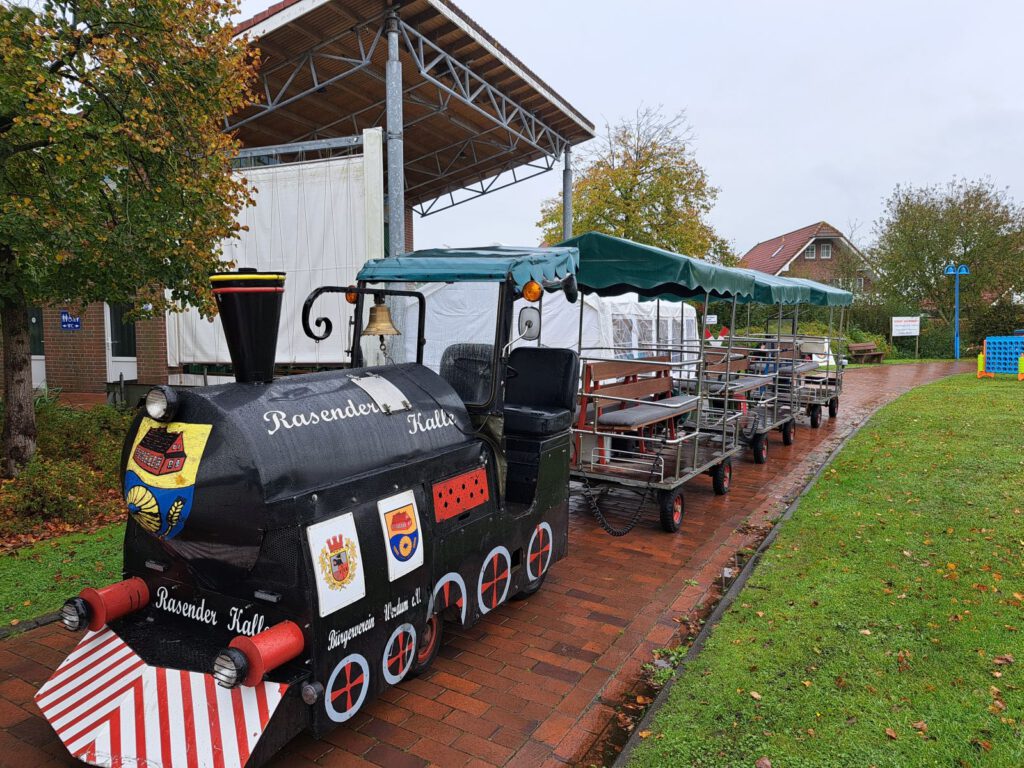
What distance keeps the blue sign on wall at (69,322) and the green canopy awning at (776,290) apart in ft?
38.7

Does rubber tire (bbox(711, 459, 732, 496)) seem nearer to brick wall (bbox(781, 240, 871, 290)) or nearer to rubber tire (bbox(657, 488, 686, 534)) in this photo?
rubber tire (bbox(657, 488, 686, 534))

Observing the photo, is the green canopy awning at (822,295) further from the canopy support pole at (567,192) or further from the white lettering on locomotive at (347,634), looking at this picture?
the white lettering on locomotive at (347,634)

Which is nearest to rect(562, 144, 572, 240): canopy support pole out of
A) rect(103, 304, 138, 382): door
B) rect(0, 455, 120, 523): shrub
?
rect(103, 304, 138, 382): door

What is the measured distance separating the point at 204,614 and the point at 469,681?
1.49 m

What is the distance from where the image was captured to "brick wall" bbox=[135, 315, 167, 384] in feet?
43.6

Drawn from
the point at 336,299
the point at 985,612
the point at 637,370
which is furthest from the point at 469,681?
the point at 336,299

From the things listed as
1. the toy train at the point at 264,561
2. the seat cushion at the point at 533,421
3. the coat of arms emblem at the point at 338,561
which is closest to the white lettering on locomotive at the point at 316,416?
the toy train at the point at 264,561

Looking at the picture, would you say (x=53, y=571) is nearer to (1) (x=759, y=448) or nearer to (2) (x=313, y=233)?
(2) (x=313, y=233)

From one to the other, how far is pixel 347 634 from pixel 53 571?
3.38 m

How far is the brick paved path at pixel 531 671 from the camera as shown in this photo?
3143 mm

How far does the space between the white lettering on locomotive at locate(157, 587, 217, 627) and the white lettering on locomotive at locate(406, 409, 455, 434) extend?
1235 mm

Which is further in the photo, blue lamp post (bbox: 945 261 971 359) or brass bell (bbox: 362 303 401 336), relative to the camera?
blue lamp post (bbox: 945 261 971 359)

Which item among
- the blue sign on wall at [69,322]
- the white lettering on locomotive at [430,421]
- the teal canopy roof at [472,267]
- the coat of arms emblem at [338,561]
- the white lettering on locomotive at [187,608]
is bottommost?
the white lettering on locomotive at [187,608]

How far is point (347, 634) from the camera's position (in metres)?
→ 2.94
